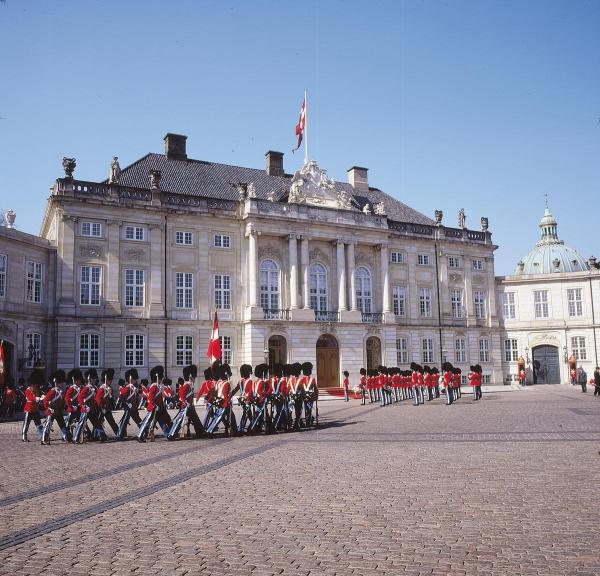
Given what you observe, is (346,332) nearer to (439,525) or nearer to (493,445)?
(493,445)

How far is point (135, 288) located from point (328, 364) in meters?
14.1

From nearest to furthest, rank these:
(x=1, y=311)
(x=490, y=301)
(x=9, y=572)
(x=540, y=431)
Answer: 1. (x=9, y=572)
2. (x=540, y=431)
3. (x=1, y=311)
4. (x=490, y=301)

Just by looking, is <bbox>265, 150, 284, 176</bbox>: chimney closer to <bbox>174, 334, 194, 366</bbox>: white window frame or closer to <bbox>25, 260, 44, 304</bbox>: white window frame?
<bbox>174, 334, 194, 366</bbox>: white window frame

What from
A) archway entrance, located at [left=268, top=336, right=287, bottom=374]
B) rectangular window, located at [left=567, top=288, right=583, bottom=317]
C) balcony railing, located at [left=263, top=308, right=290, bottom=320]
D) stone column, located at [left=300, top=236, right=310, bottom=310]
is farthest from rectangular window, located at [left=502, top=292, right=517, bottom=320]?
archway entrance, located at [left=268, top=336, right=287, bottom=374]

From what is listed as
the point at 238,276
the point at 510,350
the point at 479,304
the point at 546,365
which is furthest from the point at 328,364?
the point at 546,365

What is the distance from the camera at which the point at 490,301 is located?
50344 millimetres

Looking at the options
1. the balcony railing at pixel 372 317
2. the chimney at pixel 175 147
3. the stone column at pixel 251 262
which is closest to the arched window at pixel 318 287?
the balcony railing at pixel 372 317

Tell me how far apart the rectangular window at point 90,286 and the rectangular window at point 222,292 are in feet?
24.4

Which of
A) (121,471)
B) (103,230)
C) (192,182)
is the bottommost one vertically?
(121,471)

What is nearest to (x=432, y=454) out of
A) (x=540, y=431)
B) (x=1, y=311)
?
(x=540, y=431)

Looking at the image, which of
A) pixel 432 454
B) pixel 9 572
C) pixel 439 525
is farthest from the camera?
pixel 432 454

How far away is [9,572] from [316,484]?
16.6 ft

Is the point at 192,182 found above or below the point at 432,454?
above

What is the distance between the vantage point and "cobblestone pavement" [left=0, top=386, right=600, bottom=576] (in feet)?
20.2
